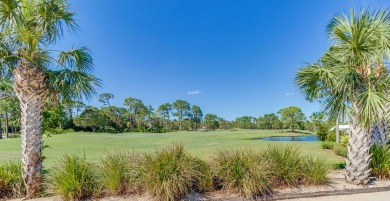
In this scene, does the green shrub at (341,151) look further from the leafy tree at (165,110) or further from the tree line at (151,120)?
the leafy tree at (165,110)

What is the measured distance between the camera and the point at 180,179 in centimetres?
509

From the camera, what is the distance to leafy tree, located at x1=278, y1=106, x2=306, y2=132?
50844 millimetres

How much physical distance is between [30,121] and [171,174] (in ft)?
12.0

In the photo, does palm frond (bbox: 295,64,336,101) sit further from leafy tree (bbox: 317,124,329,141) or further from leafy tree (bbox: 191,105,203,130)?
leafy tree (bbox: 191,105,203,130)

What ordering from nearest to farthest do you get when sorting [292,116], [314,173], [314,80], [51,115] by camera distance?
1. [314,173]
2. [314,80]
3. [51,115]
4. [292,116]

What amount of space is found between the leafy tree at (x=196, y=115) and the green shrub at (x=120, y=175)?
59.6 meters

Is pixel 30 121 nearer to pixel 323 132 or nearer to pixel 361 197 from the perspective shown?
pixel 361 197

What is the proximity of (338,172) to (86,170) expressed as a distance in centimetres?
761

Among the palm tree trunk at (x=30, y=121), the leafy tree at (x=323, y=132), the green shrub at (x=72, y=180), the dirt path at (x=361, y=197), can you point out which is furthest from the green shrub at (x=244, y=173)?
the leafy tree at (x=323, y=132)

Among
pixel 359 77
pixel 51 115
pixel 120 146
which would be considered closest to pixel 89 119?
pixel 120 146

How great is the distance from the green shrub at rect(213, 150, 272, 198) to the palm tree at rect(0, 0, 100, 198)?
3945 millimetres

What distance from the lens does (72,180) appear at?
16.9 feet

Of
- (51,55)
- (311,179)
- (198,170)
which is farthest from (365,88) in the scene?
(51,55)

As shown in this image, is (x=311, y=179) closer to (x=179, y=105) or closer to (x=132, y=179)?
(x=132, y=179)
